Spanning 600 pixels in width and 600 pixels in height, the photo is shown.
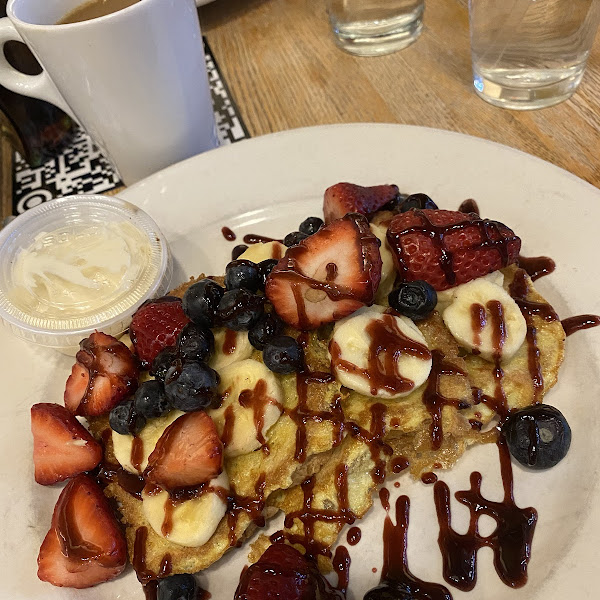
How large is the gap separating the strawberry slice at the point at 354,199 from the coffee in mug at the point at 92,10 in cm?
85

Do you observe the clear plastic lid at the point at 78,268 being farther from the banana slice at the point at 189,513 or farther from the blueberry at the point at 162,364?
the banana slice at the point at 189,513

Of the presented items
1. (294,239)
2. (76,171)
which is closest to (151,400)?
(294,239)

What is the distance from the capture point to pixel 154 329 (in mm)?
1345

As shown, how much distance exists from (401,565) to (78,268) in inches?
44.2

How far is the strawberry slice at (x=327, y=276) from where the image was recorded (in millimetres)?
1214

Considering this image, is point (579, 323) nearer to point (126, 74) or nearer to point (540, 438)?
point (540, 438)

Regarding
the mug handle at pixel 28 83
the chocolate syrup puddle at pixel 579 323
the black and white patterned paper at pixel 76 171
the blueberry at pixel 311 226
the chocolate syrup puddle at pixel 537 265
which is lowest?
the chocolate syrup puddle at pixel 579 323

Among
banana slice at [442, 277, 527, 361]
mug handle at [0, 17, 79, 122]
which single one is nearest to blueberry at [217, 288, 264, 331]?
banana slice at [442, 277, 527, 361]

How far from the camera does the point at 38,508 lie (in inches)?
50.2

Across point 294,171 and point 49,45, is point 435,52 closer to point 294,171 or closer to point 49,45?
point 294,171

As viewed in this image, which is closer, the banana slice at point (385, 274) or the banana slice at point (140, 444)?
the banana slice at point (140, 444)

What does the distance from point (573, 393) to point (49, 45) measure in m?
1.61

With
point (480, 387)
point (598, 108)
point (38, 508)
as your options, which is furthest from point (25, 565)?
point (598, 108)

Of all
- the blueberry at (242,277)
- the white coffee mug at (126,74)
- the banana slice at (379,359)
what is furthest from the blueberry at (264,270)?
the white coffee mug at (126,74)
